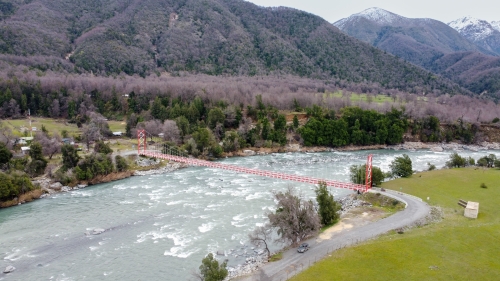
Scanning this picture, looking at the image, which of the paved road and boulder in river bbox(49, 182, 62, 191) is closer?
the paved road

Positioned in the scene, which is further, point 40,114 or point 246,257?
point 40,114

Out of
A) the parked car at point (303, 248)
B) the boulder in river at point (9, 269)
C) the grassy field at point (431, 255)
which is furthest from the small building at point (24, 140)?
the grassy field at point (431, 255)

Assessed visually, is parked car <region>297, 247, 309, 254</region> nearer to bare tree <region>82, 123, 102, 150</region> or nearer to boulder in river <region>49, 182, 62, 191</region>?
boulder in river <region>49, 182, 62, 191</region>

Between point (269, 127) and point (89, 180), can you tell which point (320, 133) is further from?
point (89, 180)

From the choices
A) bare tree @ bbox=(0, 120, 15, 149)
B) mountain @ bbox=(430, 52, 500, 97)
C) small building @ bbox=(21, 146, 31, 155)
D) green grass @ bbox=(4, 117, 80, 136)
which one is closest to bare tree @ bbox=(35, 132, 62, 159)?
small building @ bbox=(21, 146, 31, 155)

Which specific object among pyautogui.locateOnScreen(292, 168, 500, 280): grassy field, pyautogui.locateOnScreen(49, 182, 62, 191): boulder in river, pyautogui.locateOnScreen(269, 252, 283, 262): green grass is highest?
pyautogui.locateOnScreen(292, 168, 500, 280): grassy field

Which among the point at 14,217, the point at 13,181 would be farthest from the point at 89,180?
the point at 14,217

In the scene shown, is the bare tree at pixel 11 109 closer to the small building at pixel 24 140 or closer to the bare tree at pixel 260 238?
the small building at pixel 24 140
